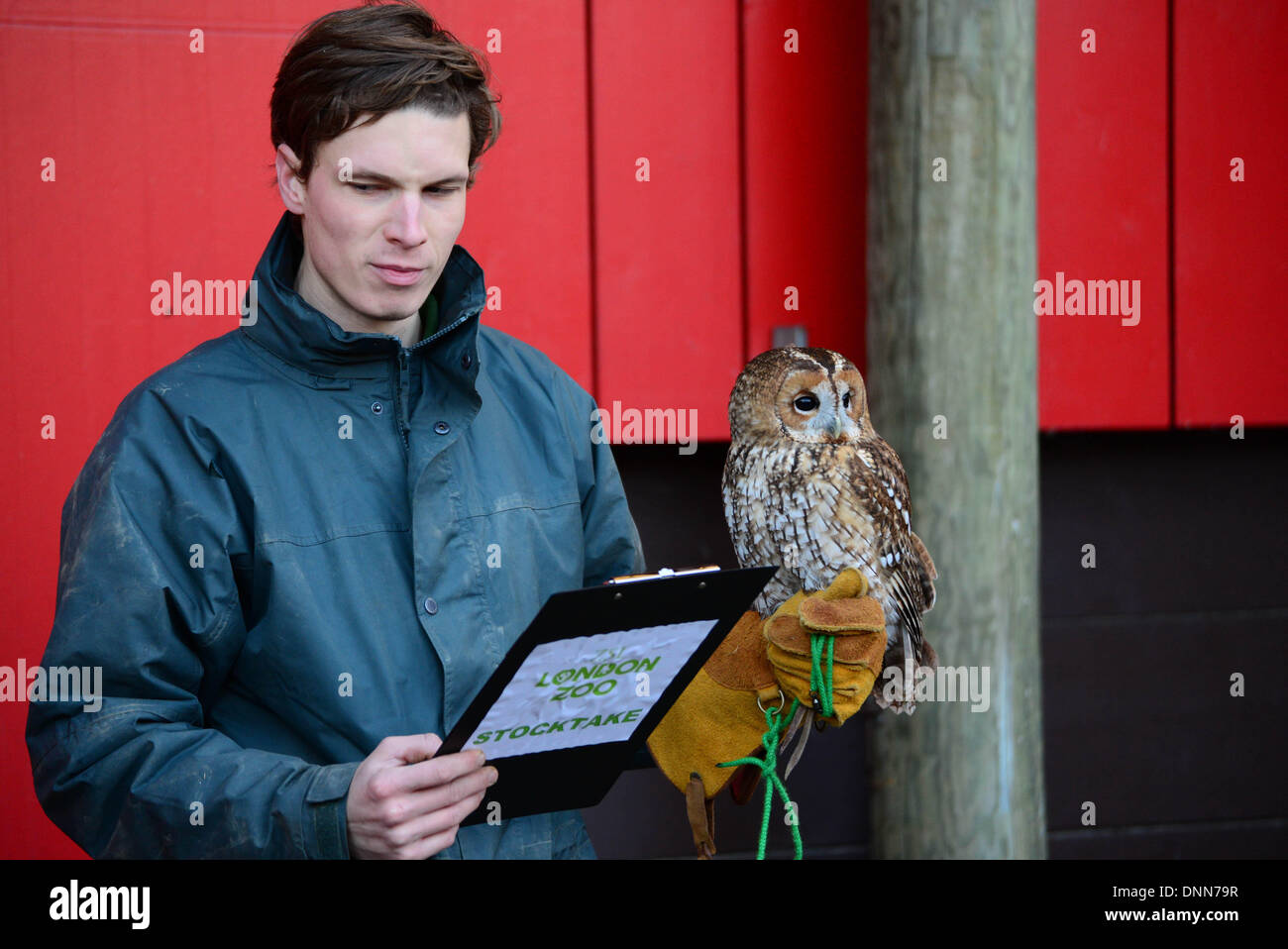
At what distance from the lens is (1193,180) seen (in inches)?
114

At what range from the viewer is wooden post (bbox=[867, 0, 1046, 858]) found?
90.5 inches

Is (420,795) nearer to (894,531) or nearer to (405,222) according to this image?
(405,222)

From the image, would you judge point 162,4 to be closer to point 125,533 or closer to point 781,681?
point 125,533

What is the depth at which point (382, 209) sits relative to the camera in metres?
1.45

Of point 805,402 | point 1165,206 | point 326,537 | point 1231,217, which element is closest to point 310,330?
point 326,537

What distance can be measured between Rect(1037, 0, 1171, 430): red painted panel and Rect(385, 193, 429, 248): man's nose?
1.86m

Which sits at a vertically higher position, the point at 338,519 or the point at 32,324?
the point at 32,324

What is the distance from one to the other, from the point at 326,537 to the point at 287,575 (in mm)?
77

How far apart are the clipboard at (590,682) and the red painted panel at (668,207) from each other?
1.35m

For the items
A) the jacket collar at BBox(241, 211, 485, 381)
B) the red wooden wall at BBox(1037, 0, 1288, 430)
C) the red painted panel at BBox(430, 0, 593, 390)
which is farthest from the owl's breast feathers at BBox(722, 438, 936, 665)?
the red wooden wall at BBox(1037, 0, 1288, 430)

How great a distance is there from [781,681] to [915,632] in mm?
347

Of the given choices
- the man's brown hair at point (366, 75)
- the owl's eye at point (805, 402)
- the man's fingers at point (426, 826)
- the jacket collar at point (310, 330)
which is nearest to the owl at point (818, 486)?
the owl's eye at point (805, 402)

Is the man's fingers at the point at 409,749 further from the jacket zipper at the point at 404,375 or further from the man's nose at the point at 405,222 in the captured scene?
the man's nose at the point at 405,222
